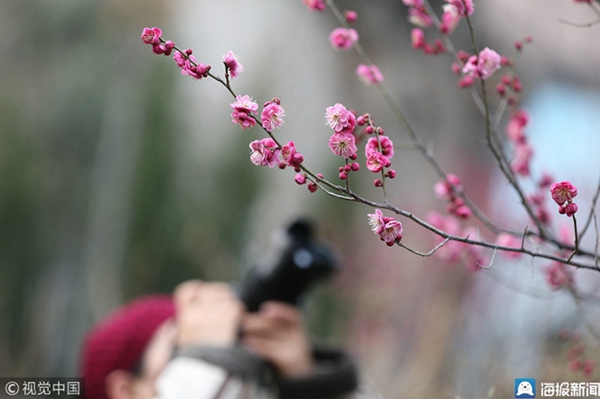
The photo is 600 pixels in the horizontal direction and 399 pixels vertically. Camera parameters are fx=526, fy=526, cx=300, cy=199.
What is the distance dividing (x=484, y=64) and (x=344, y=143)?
146 millimetres

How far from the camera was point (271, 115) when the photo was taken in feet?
0.97

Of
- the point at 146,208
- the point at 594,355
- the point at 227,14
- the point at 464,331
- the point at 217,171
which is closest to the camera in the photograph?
the point at 594,355

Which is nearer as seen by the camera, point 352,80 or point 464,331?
point 464,331

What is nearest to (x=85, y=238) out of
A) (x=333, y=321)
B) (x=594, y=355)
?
(x=333, y=321)

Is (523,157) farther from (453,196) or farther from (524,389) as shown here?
(524,389)

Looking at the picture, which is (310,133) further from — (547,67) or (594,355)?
(594,355)

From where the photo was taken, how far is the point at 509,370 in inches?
29.4

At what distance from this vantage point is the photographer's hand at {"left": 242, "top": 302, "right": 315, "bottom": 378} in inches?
27.2

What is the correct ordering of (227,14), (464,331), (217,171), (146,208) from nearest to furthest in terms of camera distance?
(464,331), (146,208), (217,171), (227,14)

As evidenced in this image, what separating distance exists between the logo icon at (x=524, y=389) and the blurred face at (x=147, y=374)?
0.42m

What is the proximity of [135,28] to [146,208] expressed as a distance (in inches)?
20.7

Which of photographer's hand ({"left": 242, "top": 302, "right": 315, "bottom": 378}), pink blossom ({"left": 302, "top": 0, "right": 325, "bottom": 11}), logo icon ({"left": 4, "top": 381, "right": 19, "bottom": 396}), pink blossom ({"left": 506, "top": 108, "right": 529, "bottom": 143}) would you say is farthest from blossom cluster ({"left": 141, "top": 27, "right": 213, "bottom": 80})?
logo icon ({"left": 4, "top": 381, "right": 19, "bottom": 396})

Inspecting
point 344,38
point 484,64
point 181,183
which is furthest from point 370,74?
point 181,183

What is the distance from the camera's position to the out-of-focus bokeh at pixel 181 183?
4.27 feet
